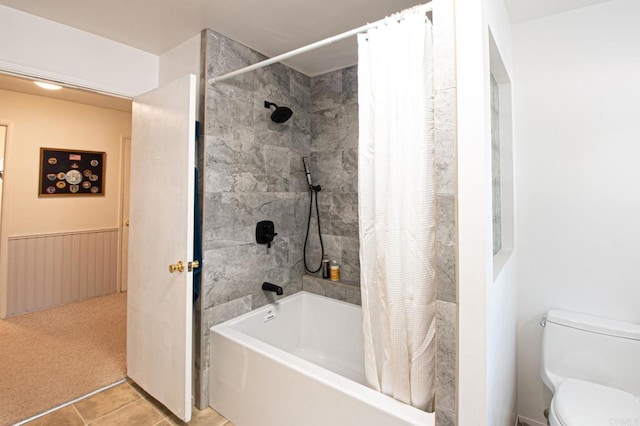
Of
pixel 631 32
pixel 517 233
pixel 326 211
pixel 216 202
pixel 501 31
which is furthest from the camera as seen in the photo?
pixel 326 211

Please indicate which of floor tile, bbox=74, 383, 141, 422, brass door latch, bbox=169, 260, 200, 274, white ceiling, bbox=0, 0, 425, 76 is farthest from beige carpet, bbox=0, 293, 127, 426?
white ceiling, bbox=0, 0, 425, 76

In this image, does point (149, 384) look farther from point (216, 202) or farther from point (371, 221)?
point (371, 221)

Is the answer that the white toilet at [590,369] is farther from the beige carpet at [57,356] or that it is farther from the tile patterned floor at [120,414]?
the beige carpet at [57,356]

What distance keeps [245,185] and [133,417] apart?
5.38 feet

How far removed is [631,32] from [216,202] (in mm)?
2545

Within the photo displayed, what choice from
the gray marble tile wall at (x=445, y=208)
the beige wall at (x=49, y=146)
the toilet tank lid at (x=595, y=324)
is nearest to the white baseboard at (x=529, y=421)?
the toilet tank lid at (x=595, y=324)

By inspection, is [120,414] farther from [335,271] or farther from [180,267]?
[335,271]

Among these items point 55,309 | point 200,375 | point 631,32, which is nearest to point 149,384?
point 200,375

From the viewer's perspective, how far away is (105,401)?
2.07 metres

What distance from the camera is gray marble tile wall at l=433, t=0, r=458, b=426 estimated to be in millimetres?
1082

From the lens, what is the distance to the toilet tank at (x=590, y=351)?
61.2 inches

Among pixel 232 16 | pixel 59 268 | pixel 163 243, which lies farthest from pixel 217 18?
pixel 59 268

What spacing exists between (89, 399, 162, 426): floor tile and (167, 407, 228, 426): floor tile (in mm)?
113

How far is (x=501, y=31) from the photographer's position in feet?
5.00
